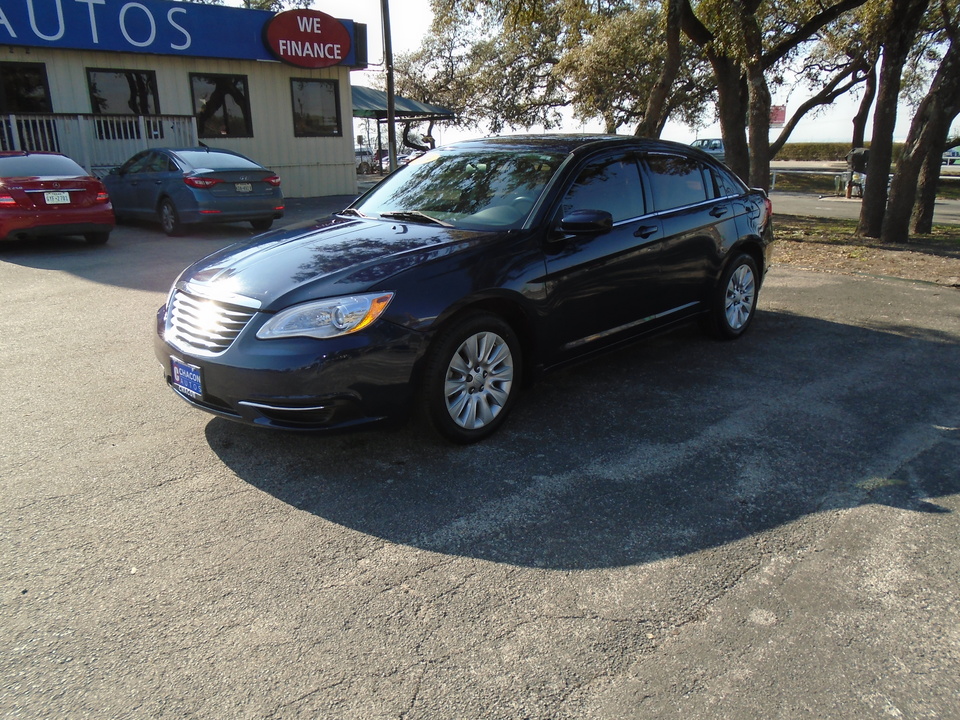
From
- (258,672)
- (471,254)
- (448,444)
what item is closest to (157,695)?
(258,672)

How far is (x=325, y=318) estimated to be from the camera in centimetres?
381

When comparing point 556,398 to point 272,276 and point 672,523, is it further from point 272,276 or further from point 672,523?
point 272,276

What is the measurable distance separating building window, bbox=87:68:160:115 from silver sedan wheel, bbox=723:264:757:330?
1581 cm

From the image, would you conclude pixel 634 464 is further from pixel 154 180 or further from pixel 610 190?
pixel 154 180

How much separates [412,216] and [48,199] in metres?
7.96

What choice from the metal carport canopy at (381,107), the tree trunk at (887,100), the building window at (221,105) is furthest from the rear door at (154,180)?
the metal carport canopy at (381,107)

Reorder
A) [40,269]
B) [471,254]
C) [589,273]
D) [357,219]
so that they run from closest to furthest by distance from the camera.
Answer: [471,254] → [589,273] → [357,219] → [40,269]

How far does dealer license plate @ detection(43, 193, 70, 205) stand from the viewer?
34.7 feet

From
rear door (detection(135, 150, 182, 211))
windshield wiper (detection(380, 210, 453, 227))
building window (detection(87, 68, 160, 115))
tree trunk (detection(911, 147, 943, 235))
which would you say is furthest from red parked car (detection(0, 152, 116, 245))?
tree trunk (detection(911, 147, 943, 235))

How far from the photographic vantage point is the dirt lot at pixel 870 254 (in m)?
9.84

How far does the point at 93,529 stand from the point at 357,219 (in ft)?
8.70

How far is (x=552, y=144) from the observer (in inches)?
212

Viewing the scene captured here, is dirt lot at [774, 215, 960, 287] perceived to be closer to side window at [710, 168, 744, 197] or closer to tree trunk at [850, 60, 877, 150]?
side window at [710, 168, 744, 197]

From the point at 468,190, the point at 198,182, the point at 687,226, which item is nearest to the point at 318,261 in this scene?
the point at 468,190
